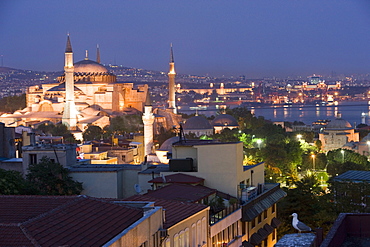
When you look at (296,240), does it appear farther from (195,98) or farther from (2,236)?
(195,98)

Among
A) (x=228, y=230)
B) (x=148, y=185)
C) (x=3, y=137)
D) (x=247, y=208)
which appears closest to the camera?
(x=228, y=230)

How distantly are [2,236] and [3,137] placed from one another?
13.8 meters

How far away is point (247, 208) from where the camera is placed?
39.6 feet

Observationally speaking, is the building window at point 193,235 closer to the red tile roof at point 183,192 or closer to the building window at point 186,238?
the building window at point 186,238

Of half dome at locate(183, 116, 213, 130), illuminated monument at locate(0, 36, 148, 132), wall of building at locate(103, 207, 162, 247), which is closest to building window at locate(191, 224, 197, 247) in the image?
wall of building at locate(103, 207, 162, 247)

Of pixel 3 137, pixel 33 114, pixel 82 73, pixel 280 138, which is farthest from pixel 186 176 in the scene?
pixel 82 73

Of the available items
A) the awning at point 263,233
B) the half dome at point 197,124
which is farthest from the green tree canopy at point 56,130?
the awning at point 263,233

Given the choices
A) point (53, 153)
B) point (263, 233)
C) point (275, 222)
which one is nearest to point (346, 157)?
point (53, 153)

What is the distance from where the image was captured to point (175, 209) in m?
9.53

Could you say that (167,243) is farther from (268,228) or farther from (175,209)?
(268,228)

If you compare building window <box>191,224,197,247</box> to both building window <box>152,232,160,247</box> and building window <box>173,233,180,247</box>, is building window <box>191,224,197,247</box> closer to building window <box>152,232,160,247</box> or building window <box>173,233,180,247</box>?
building window <box>173,233,180,247</box>

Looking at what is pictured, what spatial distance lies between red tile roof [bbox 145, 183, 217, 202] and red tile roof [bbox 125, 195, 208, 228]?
94cm

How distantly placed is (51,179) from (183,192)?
137 inches

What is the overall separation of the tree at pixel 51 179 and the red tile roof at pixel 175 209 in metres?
4.13
